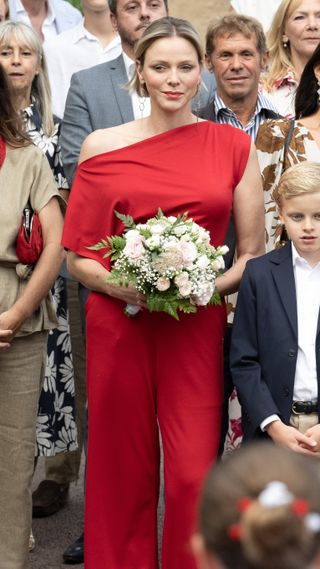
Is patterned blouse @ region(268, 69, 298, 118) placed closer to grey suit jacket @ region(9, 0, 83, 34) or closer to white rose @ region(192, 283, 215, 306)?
grey suit jacket @ region(9, 0, 83, 34)

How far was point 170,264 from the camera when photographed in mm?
4949

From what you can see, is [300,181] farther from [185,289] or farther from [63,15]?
[63,15]

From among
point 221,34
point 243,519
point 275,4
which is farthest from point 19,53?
point 243,519

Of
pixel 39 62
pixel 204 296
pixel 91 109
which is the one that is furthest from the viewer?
pixel 39 62

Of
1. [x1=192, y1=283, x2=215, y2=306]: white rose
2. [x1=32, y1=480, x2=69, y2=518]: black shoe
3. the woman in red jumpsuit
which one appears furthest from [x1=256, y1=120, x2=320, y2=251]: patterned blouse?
[x1=32, y1=480, x2=69, y2=518]: black shoe

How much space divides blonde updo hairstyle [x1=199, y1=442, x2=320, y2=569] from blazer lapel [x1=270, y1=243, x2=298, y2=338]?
2484mm

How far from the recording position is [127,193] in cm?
531

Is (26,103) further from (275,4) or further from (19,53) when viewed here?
(275,4)

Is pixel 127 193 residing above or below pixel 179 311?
above

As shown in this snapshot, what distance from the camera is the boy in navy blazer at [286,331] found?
5.11 m

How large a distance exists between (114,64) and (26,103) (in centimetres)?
51

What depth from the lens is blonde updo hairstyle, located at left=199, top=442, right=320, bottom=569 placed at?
2561 mm

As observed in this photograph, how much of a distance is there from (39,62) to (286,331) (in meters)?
2.43

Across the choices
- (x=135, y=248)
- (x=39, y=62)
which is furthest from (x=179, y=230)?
(x=39, y=62)
